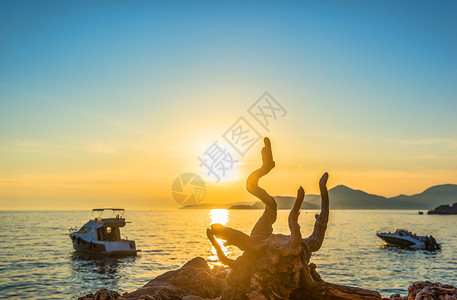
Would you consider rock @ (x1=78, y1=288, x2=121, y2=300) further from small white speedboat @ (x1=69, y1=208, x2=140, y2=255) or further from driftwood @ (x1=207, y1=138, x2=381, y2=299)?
small white speedboat @ (x1=69, y1=208, x2=140, y2=255)

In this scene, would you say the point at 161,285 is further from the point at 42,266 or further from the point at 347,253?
the point at 347,253

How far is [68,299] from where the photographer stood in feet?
96.7

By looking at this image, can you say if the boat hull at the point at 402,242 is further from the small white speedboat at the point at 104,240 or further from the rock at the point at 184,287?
the rock at the point at 184,287

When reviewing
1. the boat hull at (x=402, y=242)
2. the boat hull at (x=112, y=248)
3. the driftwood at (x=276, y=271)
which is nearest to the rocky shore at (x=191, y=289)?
the driftwood at (x=276, y=271)

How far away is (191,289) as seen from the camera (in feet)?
32.6

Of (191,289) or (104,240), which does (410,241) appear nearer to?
(104,240)

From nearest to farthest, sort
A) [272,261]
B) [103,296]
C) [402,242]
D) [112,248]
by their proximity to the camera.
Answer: [272,261]
[103,296]
[112,248]
[402,242]

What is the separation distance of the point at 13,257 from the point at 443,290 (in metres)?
55.8

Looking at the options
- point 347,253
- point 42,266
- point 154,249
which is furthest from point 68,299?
point 347,253

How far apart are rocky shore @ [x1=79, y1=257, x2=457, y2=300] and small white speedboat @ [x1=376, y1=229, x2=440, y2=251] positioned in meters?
59.0

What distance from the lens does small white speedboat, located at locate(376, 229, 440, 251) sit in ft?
208

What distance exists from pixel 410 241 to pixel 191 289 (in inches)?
2560

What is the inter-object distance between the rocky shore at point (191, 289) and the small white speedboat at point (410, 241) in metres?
59.0

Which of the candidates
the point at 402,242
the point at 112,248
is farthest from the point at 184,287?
the point at 402,242
